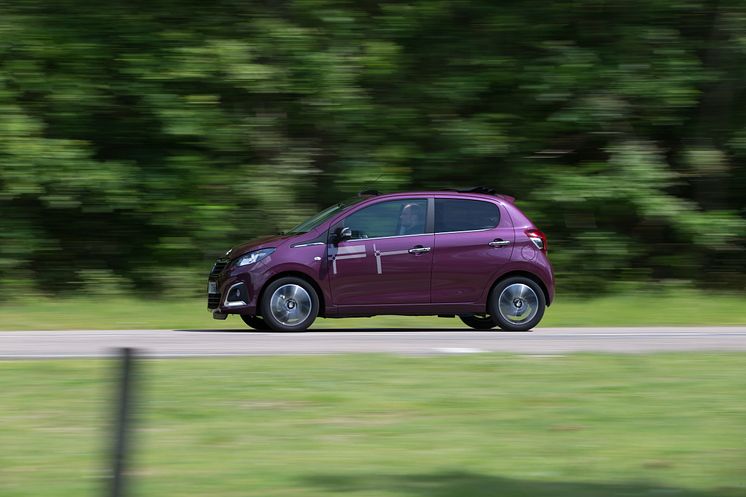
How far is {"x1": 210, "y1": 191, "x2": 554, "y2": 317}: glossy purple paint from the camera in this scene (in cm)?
1302

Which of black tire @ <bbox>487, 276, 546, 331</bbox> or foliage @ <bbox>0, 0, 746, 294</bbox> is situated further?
foliage @ <bbox>0, 0, 746, 294</bbox>

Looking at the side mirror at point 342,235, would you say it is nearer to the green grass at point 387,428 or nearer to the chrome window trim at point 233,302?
the chrome window trim at point 233,302

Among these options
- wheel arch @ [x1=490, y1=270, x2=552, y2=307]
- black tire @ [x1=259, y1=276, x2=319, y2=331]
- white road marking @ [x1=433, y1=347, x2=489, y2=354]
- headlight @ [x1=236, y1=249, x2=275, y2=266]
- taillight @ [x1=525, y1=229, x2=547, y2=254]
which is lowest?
white road marking @ [x1=433, y1=347, x2=489, y2=354]

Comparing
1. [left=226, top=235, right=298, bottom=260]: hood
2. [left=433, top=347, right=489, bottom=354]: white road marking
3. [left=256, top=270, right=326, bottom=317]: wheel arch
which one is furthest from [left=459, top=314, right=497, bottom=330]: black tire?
[left=433, top=347, right=489, bottom=354]: white road marking

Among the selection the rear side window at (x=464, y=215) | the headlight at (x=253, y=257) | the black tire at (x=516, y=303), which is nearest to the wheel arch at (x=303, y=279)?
the headlight at (x=253, y=257)

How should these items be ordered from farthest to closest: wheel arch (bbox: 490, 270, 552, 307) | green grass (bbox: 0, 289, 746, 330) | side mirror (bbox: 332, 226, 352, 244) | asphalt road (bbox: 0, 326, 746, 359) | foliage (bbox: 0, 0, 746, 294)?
foliage (bbox: 0, 0, 746, 294) < green grass (bbox: 0, 289, 746, 330) < wheel arch (bbox: 490, 270, 552, 307) < side mirror (bbox: 332, 226, 352, 244) < asphalt road (bbox: 0, 326, 746, 359)

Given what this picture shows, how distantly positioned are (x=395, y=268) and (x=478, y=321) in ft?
6.09

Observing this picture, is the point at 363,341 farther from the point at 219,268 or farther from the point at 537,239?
the point at 537,239

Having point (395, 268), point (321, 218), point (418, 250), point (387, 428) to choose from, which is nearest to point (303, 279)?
point (321, 218)

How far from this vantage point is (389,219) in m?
13.3

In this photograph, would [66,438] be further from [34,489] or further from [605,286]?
[605,286]

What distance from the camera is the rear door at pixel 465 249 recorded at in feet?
43.7

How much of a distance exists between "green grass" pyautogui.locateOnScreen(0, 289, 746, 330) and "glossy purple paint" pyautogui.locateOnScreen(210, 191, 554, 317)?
1309 millimetres

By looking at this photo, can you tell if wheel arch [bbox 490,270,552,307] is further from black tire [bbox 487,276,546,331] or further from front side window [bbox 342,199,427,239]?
front side window [bbox 342,199,427,239]
